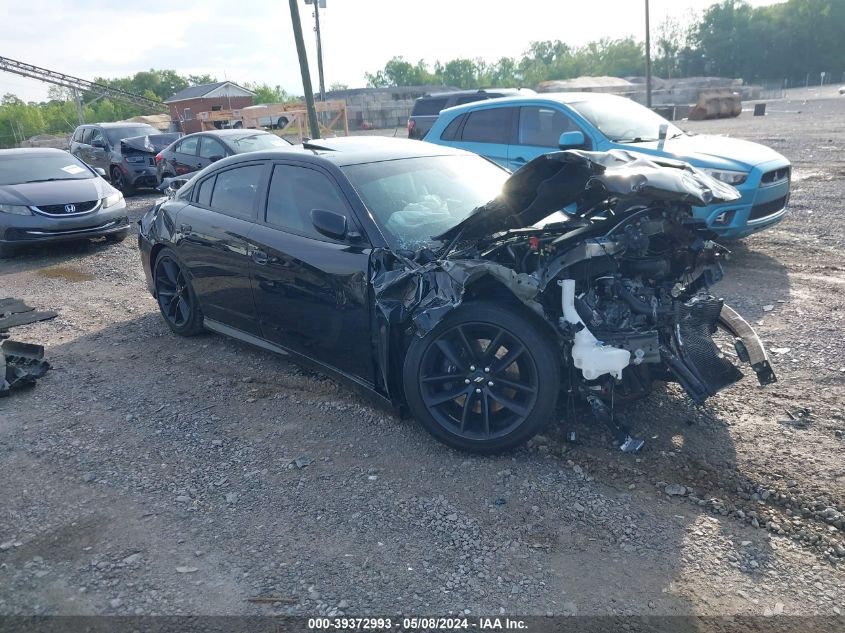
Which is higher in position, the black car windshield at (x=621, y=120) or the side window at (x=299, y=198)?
the black car windshield at (x=621, y=120)

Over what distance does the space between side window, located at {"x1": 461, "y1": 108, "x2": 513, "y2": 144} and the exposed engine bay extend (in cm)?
513

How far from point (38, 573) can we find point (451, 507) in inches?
75.8

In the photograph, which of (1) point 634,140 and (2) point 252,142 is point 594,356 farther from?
(2) point 252,142

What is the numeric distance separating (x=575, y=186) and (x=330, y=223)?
1496 mm

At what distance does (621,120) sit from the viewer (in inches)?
326

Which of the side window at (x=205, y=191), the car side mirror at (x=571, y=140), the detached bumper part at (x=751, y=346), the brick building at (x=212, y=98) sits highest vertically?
the brick building at (x=212, y=98)

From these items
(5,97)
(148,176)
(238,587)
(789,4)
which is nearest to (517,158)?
(238,587)

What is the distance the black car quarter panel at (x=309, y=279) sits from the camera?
4.12 metres

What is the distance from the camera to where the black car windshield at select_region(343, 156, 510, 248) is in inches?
167

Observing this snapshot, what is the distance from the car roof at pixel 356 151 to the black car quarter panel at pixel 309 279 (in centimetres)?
17

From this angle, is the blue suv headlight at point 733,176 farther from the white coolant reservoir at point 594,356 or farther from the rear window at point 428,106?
the rear window at point 428,106

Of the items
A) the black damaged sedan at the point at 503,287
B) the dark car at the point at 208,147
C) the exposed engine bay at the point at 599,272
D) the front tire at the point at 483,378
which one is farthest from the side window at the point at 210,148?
the front tire at the point at 483,378

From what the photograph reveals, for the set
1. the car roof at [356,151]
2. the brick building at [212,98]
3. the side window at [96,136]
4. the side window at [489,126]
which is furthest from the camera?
the brick building at [212,98]

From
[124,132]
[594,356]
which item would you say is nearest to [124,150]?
[124,132]
